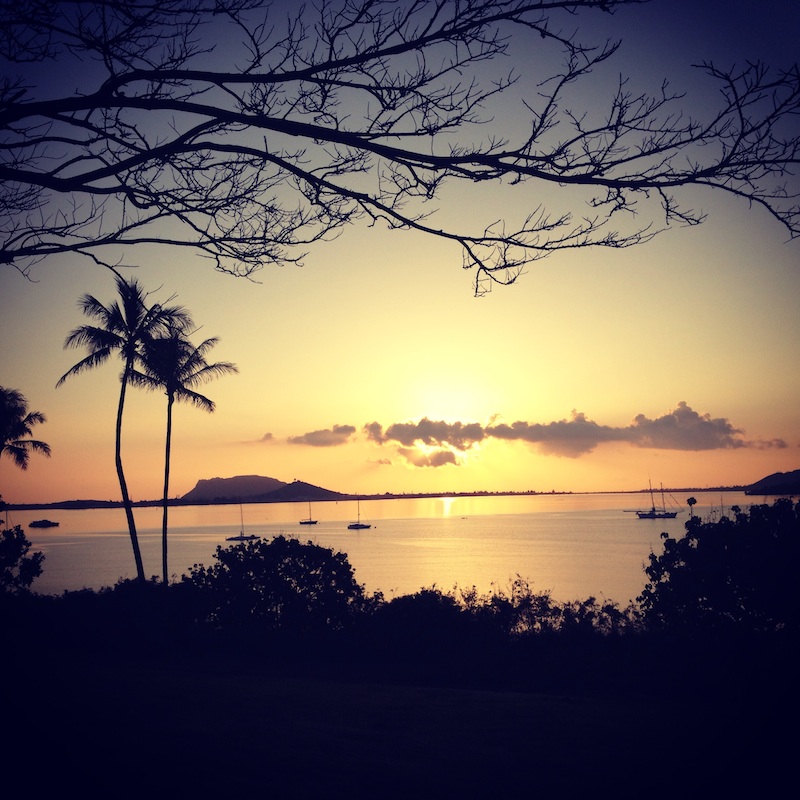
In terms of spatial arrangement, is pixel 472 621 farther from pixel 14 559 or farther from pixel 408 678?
pixel 14 559

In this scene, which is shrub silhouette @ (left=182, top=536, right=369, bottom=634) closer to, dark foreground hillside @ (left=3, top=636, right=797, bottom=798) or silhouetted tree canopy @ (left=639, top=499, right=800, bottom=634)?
silhouetted tree canopy @ (left=639, top=499, right=800, bottom=634)

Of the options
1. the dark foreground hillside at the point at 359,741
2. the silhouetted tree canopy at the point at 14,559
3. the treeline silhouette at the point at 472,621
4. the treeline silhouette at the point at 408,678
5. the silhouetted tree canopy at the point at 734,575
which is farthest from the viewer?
the silhouetted tree canopy at the point at 14,559

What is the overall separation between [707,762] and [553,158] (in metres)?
5.23

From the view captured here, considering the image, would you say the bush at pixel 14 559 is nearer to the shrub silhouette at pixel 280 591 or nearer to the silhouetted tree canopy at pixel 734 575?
the shrub silhouette at pixel 280 591

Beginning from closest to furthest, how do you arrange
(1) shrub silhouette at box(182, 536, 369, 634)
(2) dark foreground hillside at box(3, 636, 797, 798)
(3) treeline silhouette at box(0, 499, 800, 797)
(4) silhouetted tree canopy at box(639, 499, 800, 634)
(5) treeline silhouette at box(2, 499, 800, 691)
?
(2) dark foreground hillside at box(3, 636, 797, 798), (3) treeline silhouette at box(0, 499, 800, 797), (5) treeline silhouette at box(2, 499, 800, 691), (4) silhouetted tree canopy at box(639, 499, 800, 634), (1) shrub silhouette at box(182, 536, 369, 634)

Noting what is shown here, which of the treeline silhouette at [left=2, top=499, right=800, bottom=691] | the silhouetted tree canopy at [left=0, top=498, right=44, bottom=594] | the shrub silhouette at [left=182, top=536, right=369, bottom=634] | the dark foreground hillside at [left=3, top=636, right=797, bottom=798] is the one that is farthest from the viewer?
the silhouetted tree canopy at [left=0, top=498, right=44, bottom=594]

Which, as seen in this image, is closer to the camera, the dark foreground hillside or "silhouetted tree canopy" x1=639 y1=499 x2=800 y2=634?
the dark foreground hillside

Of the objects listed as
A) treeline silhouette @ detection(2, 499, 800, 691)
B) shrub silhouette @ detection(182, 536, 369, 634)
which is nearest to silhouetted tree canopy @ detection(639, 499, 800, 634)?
treeline silhouette @ detection(2, 499, 800, 691)

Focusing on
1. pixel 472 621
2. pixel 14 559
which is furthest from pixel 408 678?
pixel 14 559

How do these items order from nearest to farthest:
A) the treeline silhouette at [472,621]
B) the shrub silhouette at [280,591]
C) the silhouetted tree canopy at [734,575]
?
the treeline silhouette at [472,621]
the silhouetted tree canopy at [734,575]
the shrub silhouette at [280,591]

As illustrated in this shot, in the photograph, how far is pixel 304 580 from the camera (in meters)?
16.5

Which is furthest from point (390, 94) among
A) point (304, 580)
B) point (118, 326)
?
point (118, 326)

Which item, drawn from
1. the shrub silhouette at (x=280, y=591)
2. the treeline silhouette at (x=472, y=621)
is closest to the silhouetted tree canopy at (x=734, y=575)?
the treeline silhouette at (x=472, y=621)

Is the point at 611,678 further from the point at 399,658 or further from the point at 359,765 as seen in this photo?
the point at 359,765
